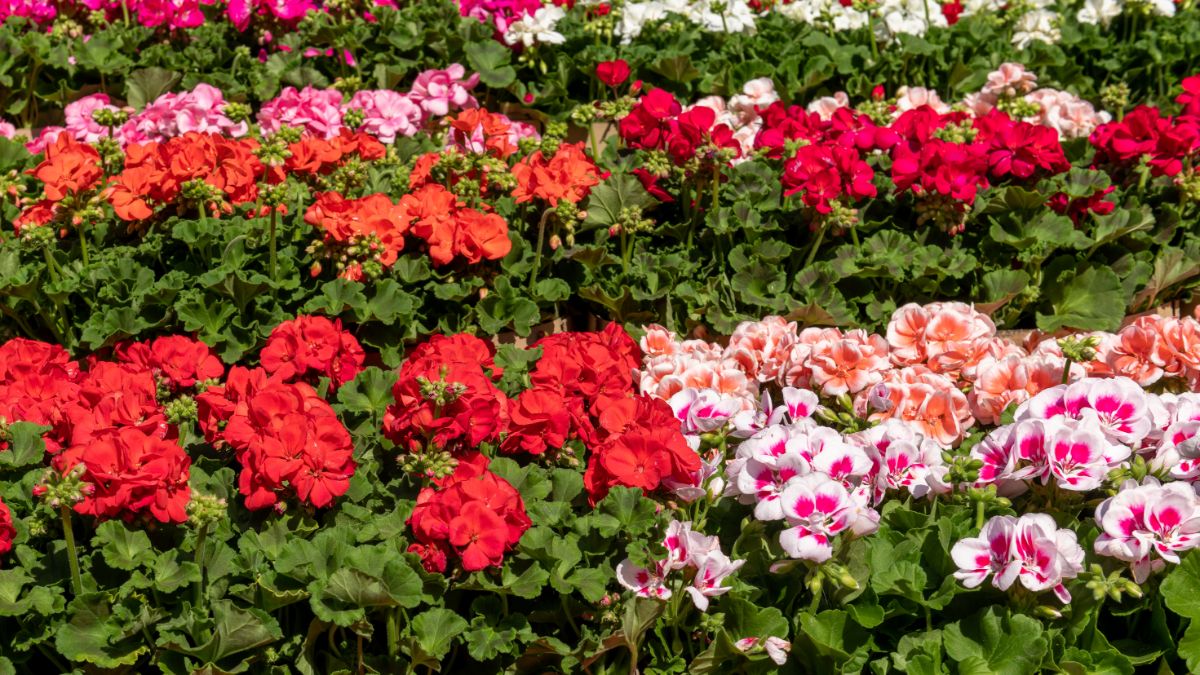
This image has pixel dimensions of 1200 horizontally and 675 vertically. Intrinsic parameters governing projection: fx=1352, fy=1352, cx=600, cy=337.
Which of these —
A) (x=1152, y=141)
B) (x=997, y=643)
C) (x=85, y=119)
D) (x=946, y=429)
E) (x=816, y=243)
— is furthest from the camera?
(x=85, y=119)

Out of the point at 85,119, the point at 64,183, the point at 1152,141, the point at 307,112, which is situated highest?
the point at 1152,141

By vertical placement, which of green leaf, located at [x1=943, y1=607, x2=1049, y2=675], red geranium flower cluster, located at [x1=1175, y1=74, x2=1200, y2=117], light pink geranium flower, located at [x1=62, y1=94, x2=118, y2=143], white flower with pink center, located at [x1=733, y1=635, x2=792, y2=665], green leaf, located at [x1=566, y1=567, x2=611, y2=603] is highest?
red geranium flower cluster, located at [x1=1175, y1=74, x2=1200, y2=117]

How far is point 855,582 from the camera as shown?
224cm

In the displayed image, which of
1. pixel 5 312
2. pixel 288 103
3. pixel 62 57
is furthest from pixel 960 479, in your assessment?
pixel 62 57

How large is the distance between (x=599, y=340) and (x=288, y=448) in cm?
85

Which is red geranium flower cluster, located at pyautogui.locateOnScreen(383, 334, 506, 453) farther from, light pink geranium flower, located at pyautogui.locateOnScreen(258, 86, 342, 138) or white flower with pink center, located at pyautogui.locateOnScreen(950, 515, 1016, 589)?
light pink geranium flower, located at pyautogui.locateOnScreen(258, 86, 342, 138)

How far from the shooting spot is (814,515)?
2.25 m

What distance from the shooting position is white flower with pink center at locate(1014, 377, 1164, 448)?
2498 millimetres

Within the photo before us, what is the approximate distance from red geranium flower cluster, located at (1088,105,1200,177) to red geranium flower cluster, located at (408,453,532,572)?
2.40 m

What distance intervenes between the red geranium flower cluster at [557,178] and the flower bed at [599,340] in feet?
0.04

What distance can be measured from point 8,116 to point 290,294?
2114 mm

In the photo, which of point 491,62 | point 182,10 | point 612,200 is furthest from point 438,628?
point 182,10

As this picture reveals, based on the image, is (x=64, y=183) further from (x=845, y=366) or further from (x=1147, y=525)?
(x=1147, y=525)

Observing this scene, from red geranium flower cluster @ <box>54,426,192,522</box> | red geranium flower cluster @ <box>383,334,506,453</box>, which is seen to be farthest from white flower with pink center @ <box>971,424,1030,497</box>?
red geranium flower cluster @ <box>54,426,192,522</box>
